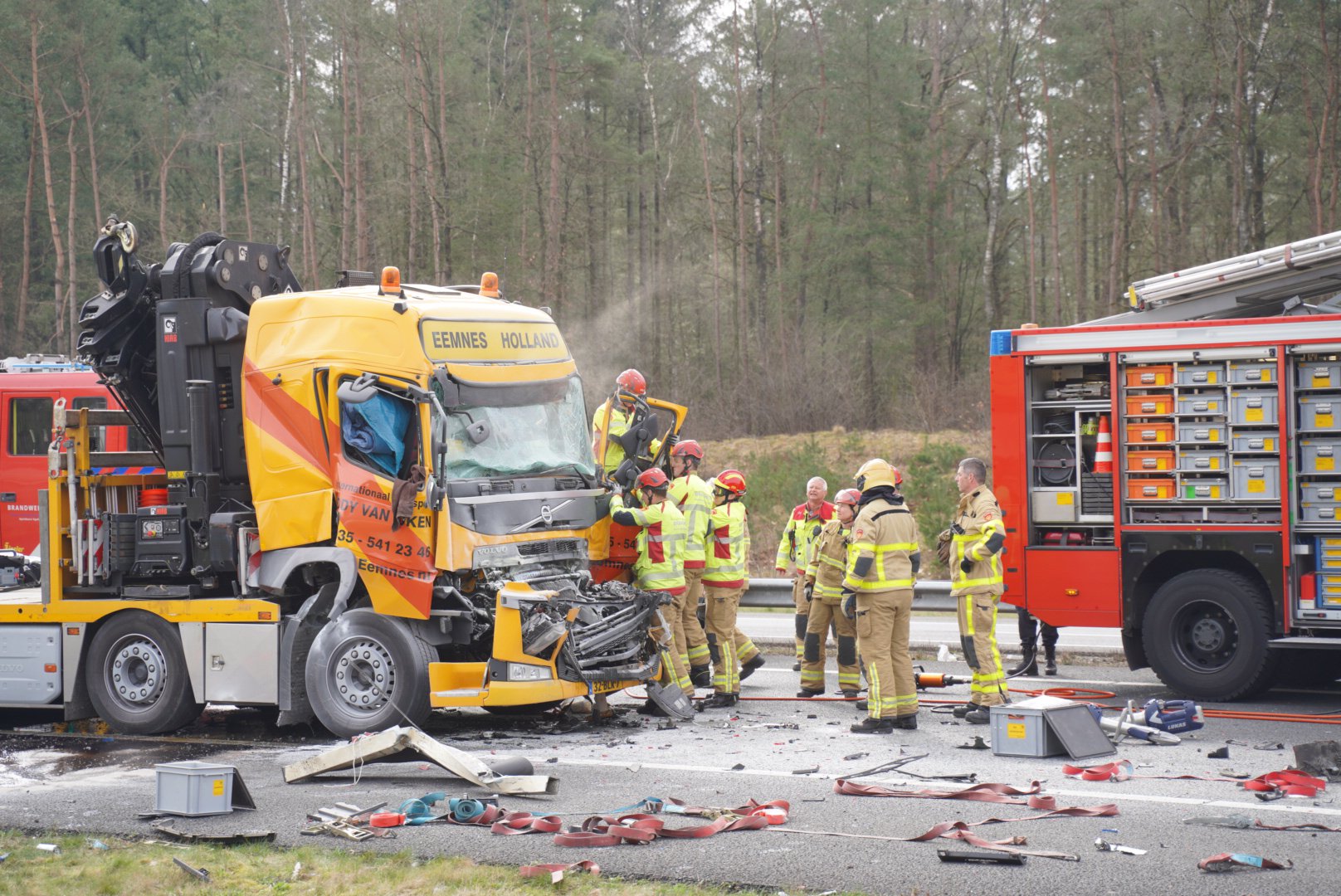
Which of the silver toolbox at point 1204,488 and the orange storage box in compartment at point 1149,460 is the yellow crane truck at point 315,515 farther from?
the silver toolbox at point 1204,488

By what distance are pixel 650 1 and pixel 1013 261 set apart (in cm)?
1264

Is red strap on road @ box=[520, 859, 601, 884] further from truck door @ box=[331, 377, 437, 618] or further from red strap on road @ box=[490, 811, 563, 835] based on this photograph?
truck door @ box=[331, 377, 437, 618]

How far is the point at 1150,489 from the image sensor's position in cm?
1118

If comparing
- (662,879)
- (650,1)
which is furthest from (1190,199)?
(662,879)

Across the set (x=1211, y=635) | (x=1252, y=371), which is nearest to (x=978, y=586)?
(x=1211, y=635)

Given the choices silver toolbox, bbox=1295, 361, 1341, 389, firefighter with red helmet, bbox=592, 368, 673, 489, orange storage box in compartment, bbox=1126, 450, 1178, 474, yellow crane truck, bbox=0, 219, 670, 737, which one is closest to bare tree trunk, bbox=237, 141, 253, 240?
yellow crane truck, bbox=0, 219, 670, 737

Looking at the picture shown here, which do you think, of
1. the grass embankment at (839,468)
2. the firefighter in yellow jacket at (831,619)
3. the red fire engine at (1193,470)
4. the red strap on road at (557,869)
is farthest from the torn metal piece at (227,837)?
the grass embankment at (839,468)

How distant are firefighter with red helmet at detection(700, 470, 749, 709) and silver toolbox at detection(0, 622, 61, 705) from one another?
16.2 ft

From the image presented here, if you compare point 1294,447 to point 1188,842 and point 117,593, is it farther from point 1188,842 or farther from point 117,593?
point 117,593

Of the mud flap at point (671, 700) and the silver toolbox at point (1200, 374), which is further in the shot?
the silver toolbox at point (1200, 374)

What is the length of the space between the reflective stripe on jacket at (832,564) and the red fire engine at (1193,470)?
1353 mm

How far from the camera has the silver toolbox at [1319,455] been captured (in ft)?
34.8

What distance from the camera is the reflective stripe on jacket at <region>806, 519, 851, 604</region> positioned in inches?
460

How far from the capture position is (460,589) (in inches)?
375
